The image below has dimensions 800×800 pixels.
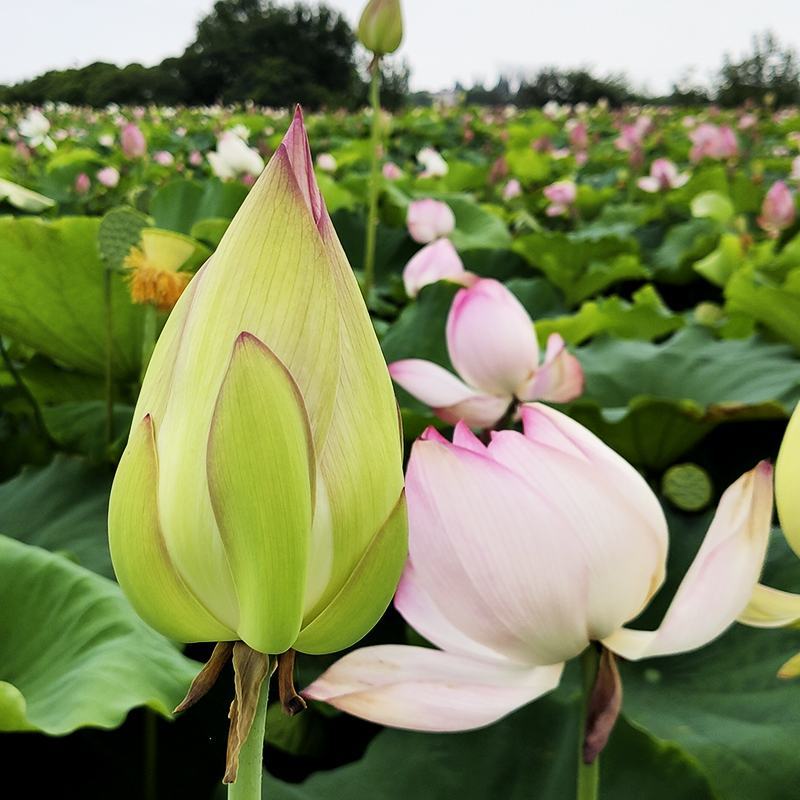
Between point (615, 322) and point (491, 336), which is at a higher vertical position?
point (491, 336)

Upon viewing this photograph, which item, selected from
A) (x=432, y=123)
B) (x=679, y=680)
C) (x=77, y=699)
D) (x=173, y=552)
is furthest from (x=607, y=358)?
(x=432, y=123)

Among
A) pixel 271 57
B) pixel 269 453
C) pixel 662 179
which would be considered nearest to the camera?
pixel 269 453

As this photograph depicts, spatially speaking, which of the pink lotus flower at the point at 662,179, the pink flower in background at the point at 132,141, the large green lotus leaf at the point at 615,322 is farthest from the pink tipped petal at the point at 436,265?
the pink lotus flower at the point at 662,179

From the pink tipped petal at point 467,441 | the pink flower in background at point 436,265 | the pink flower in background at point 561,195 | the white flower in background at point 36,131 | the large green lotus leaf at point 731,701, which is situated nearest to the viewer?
the pink tipped petal at point 467,441

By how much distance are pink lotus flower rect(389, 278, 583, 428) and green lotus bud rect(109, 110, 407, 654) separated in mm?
460

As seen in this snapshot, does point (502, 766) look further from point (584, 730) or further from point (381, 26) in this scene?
point (381, 26)

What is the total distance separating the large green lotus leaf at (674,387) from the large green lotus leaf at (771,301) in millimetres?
80

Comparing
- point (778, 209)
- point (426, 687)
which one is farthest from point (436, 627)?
point (778, 209)

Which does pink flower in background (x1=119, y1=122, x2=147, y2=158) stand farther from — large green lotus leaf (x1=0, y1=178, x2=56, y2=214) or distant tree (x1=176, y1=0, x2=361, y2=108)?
distant tree (x1=176, y1=0, x2=361, y2=108)

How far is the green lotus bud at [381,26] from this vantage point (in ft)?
2.97

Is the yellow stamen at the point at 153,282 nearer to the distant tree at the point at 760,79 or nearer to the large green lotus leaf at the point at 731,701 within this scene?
the large green lotus leaf at the point at 731,701

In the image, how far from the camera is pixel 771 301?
123 centimetres

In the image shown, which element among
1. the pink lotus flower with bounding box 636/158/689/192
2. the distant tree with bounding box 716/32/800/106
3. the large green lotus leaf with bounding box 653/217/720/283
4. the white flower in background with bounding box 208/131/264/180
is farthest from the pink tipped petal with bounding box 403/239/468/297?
the distant tree with bounding box 716/32/800/106

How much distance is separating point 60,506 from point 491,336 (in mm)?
403
